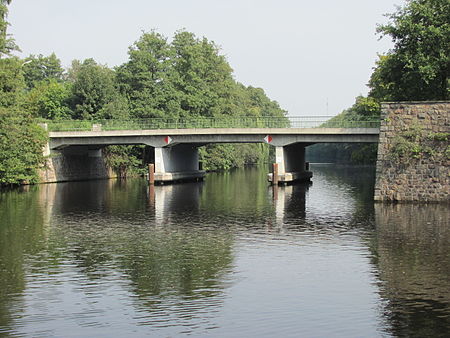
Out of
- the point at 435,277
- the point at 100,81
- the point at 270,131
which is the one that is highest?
the point at 100,81

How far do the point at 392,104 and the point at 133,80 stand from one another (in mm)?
48509

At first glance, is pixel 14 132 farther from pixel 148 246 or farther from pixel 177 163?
pixel 148 246

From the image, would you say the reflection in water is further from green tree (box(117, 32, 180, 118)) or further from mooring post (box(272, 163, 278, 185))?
green tree (box(117, 32, 180, 118))

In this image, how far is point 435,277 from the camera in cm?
1911

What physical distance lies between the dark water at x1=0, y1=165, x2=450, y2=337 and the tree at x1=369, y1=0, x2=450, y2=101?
13.3 metres

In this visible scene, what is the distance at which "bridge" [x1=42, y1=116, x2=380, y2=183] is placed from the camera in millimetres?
59312

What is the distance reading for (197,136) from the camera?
64500mm

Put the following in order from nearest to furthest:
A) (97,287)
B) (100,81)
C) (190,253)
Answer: (97,287), (190,253), (100,81)

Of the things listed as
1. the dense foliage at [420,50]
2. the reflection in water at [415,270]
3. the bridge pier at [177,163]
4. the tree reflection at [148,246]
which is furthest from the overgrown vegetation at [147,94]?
the reflection in water at [415,270]

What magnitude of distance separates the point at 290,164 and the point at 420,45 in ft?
72.7

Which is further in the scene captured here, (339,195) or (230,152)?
(230,152)

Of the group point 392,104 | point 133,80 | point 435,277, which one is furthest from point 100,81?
point 435,277

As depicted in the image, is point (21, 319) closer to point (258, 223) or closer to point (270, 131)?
point (258, 223)

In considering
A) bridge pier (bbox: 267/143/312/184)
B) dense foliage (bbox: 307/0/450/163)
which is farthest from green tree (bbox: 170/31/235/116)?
dense foliage (bbox: 307/0/450/163)
